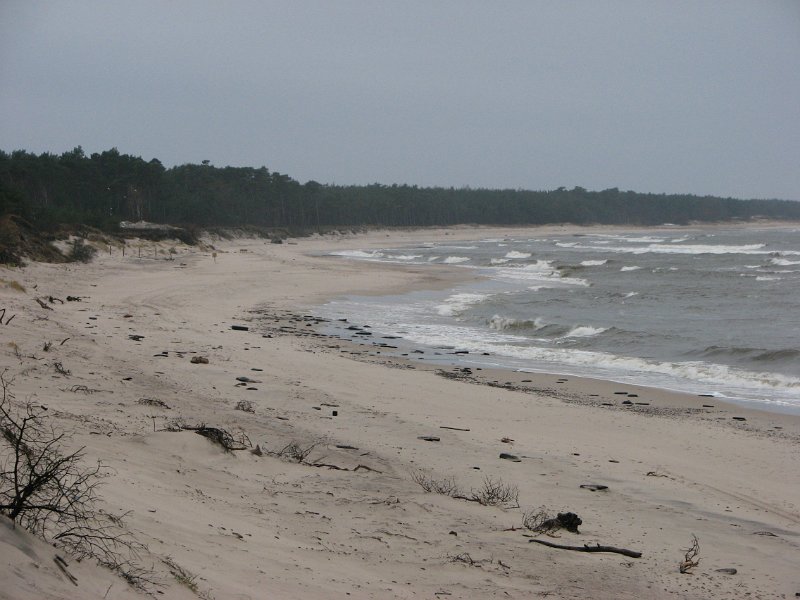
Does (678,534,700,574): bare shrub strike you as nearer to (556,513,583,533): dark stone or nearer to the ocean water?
(556,513,583,533): dark stone

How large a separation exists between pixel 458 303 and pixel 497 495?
19949 millimetres

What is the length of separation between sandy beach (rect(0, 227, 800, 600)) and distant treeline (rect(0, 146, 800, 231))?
24.8m

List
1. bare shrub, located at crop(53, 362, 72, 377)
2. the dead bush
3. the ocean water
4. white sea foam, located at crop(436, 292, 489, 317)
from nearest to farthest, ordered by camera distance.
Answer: the dead bush → bare shrub, located at crop(53, 362, 72, 377) → the ocean water → white sea foam, located at crop(436, 292, 489, 317)

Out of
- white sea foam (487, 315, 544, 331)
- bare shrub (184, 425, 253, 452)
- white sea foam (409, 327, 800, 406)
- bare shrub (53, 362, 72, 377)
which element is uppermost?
bare shrub (53, 362, 72, 377)

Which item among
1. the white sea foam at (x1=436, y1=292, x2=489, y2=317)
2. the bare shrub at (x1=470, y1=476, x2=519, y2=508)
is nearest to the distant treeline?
the white sea foam at (x1=436, y1=292, x2=489, y2=317)

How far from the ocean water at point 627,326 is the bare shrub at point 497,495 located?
7094 millimetres

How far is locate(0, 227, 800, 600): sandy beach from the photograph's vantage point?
13.7 feet

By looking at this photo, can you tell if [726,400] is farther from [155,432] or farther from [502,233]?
[502,233]

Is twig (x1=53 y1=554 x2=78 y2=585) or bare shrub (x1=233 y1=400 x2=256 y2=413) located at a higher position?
twig (x1=53 y1=554 x2=78 y2=585)

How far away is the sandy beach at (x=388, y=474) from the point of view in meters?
4.17

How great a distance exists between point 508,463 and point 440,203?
12459 centimetres

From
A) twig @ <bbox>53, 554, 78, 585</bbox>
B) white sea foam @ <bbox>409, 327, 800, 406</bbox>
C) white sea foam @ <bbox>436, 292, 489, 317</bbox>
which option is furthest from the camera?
white sea foam @ <bbox>436, 292, 489, 317</bbox>

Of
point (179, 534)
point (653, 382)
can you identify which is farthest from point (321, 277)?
point (179, 534)

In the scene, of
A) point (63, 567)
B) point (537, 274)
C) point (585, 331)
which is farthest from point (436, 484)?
point (537, 274)
